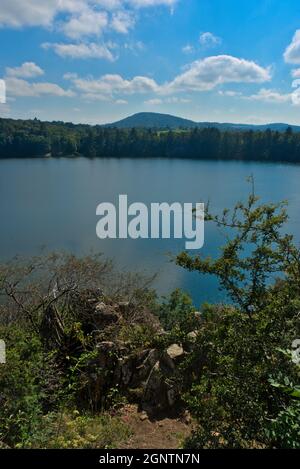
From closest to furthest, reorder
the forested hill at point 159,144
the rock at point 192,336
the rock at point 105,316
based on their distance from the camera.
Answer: the rock at point 192,336, the rock at point 105,316, the forested hill at point 159,144

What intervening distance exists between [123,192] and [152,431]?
1868 inches

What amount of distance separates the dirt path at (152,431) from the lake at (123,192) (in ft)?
10.1

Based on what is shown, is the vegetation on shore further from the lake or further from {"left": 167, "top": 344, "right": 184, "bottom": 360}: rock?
the lake

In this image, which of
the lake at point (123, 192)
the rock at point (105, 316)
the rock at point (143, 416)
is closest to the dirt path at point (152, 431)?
the rock at point (143, 416)

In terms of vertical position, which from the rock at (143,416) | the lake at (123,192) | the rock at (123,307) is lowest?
the lake at (123,192)

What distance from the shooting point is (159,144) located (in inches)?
4173

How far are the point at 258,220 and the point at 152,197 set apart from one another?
44804 mm

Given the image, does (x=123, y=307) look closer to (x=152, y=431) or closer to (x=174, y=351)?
(x=174, y=351)

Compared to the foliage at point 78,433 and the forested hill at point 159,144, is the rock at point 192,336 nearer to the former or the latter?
the foliage at point 78,433

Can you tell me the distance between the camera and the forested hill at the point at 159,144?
93.3m

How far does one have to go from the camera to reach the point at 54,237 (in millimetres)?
31156

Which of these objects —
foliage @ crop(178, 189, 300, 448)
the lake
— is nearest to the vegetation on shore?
foliage @ crop(178, 189, 300, 448)

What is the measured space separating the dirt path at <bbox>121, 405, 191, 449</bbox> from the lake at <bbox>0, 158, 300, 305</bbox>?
307cm
